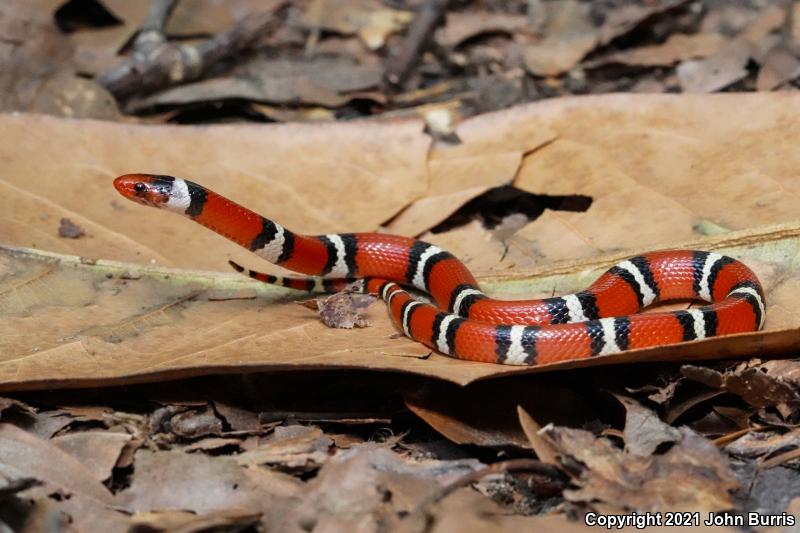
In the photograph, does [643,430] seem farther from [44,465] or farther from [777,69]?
[777,69]

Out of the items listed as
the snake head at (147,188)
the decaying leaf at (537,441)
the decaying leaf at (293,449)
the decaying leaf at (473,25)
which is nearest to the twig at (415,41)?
the decaying leaf at (473,25)

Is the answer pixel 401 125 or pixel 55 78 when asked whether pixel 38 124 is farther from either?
pixel 401 125

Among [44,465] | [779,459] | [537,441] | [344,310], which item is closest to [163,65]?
[344,310]

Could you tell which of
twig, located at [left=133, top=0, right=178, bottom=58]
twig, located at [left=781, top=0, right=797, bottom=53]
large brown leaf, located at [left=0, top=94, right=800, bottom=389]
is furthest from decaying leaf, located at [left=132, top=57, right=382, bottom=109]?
twig, located at [left=781, top=0, right=797, bottom=53]

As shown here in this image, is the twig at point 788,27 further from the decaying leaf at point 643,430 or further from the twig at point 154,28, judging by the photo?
the twig at point 154,28

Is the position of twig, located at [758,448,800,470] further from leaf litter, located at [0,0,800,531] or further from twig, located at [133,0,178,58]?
twig, located at [133,0,178,58]

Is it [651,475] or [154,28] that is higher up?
[154,28]
